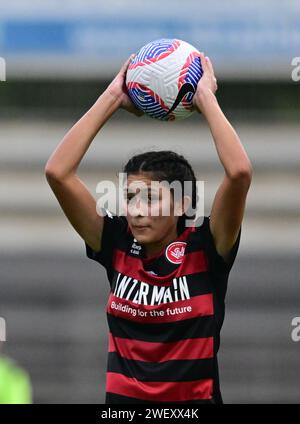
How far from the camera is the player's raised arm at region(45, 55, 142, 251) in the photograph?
3.68 meters

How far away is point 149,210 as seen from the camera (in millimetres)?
3615

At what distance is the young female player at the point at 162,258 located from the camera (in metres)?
A: 3.52

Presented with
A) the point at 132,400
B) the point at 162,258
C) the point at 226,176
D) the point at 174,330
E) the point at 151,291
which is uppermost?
the point at 226,176

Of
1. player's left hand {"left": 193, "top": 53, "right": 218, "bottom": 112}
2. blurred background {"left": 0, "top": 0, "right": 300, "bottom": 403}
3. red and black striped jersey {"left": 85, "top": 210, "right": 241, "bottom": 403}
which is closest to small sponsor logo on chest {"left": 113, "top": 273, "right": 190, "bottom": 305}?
red and black striped jersey {"left": 85, "top": 210, "right": 241, "bottom": 403}

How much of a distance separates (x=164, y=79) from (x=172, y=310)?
0.80 meters

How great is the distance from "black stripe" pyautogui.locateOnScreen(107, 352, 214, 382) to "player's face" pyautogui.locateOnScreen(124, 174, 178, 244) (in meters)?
0.42

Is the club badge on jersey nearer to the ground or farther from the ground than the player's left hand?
nearer to the ground

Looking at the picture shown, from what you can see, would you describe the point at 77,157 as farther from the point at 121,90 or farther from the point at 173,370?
the point at 173,370

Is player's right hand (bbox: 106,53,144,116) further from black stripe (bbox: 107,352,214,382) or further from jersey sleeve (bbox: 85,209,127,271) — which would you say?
black stripe (bbox: 107,352,214,382)

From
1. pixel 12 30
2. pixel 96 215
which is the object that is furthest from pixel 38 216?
pixel 96 215

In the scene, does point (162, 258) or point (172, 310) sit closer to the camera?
point (172, 310)

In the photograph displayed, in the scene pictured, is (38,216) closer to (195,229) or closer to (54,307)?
(54,307)

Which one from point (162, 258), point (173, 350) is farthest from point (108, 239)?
point (173, 350)

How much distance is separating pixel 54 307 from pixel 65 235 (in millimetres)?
706
